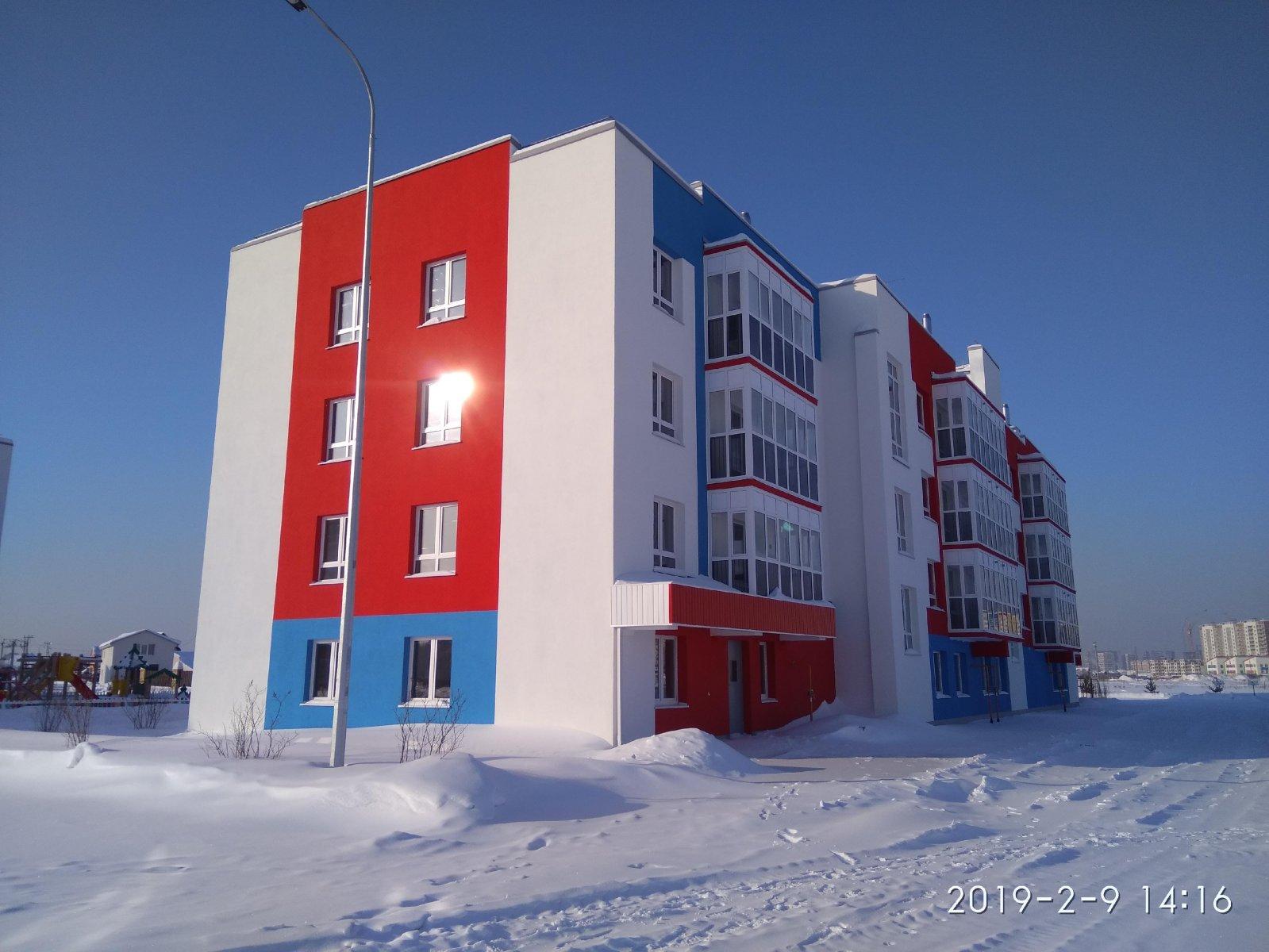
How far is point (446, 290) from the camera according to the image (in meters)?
21.1

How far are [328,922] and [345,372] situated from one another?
713 inches

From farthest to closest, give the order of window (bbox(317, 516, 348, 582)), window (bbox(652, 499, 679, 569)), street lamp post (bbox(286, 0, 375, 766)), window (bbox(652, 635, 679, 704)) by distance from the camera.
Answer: window (bbox(317, 516, 348, 582)) < window (bbox(652, 499, 679, 569)) < window (bbox(652, 635, 679, 704)) < street lamp post (bbox(286, 0, 375, 766))

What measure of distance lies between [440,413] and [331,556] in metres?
4.43

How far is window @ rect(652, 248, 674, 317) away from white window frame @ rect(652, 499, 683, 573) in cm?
449

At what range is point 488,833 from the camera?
8438 millimetres

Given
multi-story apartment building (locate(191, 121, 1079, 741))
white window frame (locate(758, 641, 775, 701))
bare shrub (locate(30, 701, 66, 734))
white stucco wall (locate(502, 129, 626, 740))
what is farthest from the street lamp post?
white window frame (locate(758, 641, 775, 701))

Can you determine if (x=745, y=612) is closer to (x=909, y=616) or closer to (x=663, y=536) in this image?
(x=663, y=536)

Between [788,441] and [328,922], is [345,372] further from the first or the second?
[328,922]

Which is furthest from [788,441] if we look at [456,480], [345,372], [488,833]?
[488,833]

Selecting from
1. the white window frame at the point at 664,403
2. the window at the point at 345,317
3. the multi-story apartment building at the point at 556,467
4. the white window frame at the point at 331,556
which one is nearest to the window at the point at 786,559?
the multi-story apartment building at the point at 556,467

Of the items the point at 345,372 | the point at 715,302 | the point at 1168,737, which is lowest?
the point at 1168,737

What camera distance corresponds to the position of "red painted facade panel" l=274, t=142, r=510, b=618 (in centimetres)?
1933

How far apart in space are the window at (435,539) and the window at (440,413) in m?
1.51

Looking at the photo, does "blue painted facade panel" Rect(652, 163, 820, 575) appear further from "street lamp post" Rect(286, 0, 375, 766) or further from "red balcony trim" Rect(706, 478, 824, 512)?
"street lamp post" Rect(286, 0, 375, 766)
